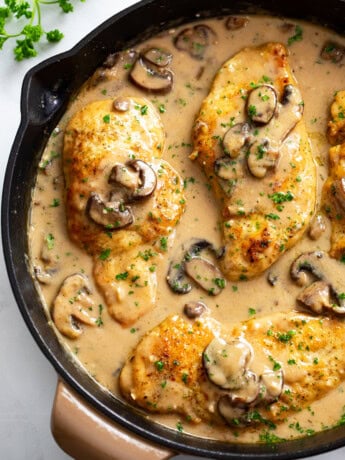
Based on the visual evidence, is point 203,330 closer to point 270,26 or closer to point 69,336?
point 69,336

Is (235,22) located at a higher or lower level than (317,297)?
higher

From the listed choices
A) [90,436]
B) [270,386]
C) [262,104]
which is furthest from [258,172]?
[90,436]

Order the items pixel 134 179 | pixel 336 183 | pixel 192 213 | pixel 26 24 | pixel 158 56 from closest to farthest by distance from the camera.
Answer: pixel 134 179
pixel 336 183
pixel 192 213
pixel 158 56
pixel 26 24

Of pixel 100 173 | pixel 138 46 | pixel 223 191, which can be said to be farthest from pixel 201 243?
pixel 138 46

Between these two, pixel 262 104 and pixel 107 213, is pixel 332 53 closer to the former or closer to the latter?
pixel 262 104

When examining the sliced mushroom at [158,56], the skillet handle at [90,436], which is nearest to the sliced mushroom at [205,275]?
the skillet handle at [90,436]

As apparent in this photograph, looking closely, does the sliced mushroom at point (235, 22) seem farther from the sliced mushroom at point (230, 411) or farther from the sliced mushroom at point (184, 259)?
the sliced mushroom at point (230, 411)
